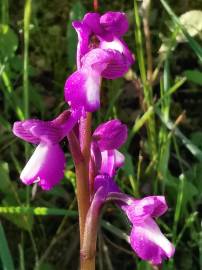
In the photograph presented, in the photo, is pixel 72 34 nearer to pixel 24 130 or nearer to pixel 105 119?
pixel 105 119

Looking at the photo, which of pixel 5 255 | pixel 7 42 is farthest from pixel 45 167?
pixel 7 42

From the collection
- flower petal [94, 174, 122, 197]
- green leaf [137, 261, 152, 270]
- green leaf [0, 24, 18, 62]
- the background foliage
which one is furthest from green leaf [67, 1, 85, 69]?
flower petal [94, 174, 122, 197]

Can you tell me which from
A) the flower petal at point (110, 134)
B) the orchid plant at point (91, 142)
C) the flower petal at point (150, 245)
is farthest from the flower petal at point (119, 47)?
the flower petal at point (150, 245)

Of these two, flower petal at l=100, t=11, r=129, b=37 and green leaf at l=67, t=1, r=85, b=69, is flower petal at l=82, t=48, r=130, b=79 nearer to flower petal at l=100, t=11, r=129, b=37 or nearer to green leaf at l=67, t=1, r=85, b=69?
flower petal at l=100, t=11, r=129, b=37

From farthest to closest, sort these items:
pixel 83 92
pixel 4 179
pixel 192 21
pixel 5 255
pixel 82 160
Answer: pixel 192 21
pixel 4 179
pixel 5 255
pixel 82 160
pixel 83 92

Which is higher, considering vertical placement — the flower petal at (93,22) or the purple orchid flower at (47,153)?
the flower petal at (93,22)

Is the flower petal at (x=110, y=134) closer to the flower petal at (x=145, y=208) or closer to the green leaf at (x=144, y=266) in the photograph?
the flower petal at (x=145, y=208)

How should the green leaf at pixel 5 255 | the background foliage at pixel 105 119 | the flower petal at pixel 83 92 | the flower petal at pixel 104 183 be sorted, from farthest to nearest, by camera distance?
the background foliage at pixel 105 119
the green leaf at pixel 5 255
the flower petal at pixel 104 183
the flower petal at pixel 83 92
